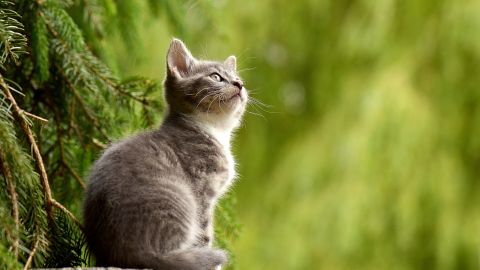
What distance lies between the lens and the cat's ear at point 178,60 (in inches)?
74.5

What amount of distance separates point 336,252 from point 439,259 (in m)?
0.59

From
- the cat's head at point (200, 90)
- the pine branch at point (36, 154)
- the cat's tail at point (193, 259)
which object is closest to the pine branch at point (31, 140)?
the pine branch at point (36, 154)

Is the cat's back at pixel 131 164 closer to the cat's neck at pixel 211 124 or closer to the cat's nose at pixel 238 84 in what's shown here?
the cat's neck at pixel 211 124

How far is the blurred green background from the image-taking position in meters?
4.44

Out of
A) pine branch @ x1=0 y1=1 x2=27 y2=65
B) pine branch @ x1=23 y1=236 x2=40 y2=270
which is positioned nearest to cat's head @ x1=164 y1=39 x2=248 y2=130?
pine branch @ x1=0 y1=1 x2=27 y2=65

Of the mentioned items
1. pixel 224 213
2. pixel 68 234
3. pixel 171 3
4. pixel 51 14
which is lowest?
pixel 68 234

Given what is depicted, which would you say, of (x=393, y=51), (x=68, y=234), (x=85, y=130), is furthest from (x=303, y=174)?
(x=68, y=234)

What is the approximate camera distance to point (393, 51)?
15.6 ft

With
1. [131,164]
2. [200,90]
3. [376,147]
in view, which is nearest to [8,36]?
[131,164]

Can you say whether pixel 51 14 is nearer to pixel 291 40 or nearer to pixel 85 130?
pixel 85 130

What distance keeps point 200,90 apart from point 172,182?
39 centimetres

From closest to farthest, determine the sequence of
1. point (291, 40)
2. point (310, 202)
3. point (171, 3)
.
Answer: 1. point (171, 3)
2. point (310, 202)
3. point (291, 40)

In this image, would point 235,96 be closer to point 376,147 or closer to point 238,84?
point 238,84

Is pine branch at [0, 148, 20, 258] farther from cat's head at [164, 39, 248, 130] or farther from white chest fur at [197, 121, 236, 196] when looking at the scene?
cat's head at [164, 39, 248, 130]
